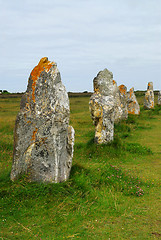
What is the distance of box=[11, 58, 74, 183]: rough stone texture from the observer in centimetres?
675

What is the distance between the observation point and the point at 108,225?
18.3 feet

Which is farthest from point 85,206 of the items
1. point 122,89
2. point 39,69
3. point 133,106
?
point 133,106

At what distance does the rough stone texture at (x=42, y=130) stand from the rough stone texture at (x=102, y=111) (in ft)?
17.1

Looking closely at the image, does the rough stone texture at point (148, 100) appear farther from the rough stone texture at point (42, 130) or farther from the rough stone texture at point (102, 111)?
the rough stone texture at point (42, 130)

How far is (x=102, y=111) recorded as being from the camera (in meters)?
12.3

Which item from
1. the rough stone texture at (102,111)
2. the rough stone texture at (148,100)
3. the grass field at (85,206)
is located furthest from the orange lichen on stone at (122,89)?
the grass field at (85,206)

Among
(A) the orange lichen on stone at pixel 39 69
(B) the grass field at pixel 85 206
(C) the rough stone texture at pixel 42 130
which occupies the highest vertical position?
(A) the orange lichen on stone at pixel 39 69

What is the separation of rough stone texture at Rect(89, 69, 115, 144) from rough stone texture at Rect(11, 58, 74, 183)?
5.22 m

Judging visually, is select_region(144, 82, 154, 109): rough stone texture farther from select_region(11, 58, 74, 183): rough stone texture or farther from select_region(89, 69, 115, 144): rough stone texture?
select_region(11, 58, 74, 183): rough stone texture

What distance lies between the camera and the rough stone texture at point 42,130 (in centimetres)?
675

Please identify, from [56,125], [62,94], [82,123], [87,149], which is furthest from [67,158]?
[82,123]

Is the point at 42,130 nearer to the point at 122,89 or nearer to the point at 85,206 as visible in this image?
the point at 85,206

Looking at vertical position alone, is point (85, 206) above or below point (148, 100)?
below

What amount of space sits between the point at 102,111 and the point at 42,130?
592 cm
